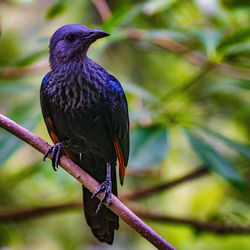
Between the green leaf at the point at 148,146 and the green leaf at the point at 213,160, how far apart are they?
0.22 metres

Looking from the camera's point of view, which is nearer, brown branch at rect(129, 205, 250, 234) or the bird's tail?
the bird's tail

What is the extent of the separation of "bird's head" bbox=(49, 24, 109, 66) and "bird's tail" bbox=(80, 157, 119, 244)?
751mm

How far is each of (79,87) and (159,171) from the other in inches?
68.8

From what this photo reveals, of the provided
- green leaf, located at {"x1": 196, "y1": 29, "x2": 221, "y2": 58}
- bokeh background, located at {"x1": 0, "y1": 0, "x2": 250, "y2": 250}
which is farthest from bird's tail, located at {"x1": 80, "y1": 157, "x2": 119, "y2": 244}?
green leaf, located at {"x1": 196, "y1": 29, "x2": 221, "y2": 58}

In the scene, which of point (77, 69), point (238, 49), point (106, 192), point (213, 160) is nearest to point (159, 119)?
point (213, 160)

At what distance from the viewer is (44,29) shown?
17.1 feet

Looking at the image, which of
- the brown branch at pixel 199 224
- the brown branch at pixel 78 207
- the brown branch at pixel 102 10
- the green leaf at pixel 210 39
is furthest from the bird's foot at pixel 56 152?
the brown branch at pixel 102 10

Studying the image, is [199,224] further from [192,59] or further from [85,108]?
[192,59]

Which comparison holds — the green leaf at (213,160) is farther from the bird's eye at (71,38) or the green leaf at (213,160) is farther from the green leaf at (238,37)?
the bird's eye at (71,38)

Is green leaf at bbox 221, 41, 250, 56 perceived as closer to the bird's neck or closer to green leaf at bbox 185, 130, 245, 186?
green leaf at bbox 185, 130, 245, 186

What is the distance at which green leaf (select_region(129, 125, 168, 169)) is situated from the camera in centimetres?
295

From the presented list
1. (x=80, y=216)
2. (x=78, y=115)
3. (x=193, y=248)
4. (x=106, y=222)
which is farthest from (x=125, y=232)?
(x=78, y=115)

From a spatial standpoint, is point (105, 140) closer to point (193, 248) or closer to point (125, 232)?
point (193, 248)

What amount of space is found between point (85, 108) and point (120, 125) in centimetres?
28
